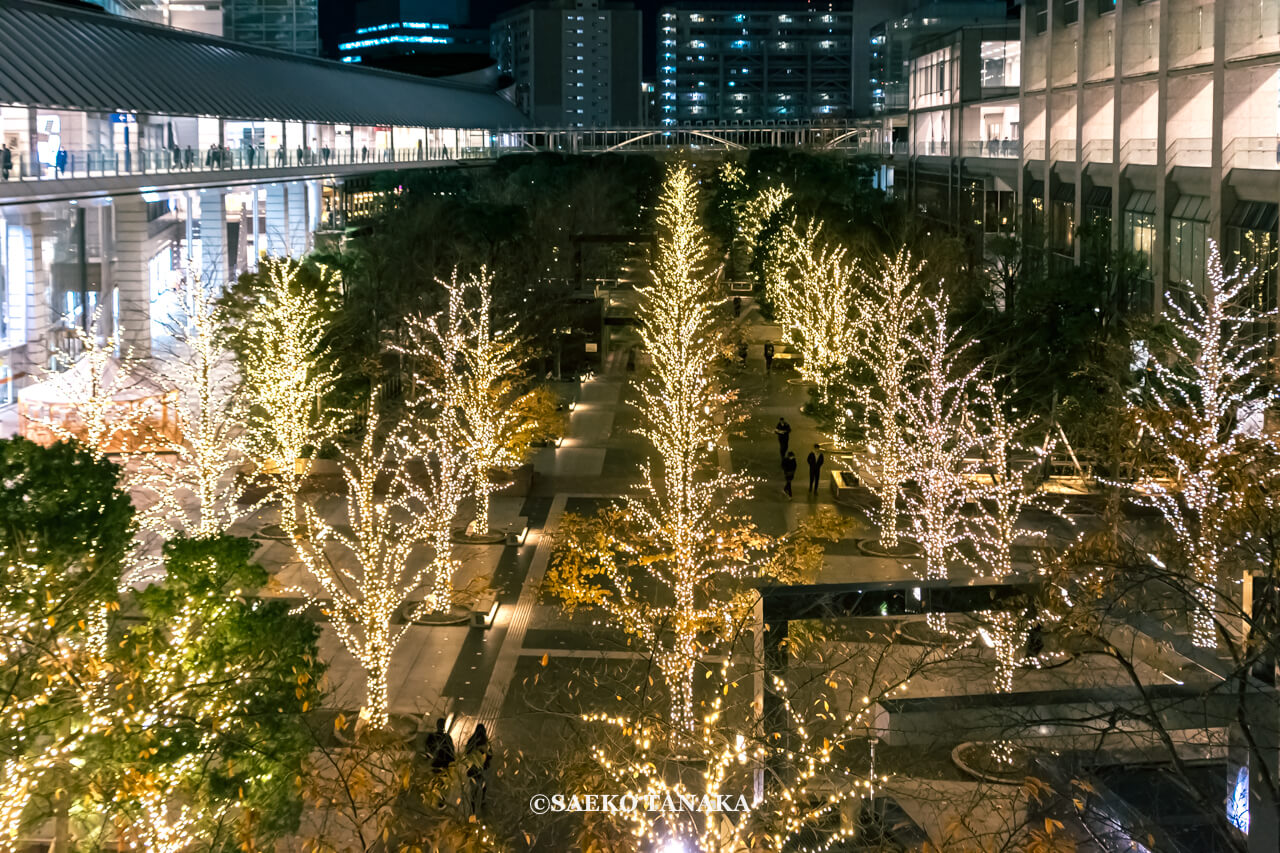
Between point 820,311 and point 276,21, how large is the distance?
7579cm

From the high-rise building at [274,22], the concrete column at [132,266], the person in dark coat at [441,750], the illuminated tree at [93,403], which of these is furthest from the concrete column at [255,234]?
the high-rise building at [274,22]

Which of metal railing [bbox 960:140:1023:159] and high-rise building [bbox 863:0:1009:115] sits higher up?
high-rise building [bbox 863:0:1009:115]

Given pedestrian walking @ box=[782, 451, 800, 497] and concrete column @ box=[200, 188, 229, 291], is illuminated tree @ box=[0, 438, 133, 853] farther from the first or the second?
concrete column @ box=[200, 188, 229, 291]

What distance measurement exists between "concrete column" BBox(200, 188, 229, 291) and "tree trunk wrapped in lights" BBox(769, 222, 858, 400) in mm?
17118

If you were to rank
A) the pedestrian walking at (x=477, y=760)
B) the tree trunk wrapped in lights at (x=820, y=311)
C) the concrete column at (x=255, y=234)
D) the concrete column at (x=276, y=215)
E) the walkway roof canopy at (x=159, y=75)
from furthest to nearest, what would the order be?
1. the concrete column at (x=276, y=215)
2. the concrete column at (x=255, y=234)
3. the walkway roof canopy at (x=159, y=75)
4. the tree trunk wrapped in lights at (x=820, y=311)
5. the pedestrian walking at (x=477, y=760)

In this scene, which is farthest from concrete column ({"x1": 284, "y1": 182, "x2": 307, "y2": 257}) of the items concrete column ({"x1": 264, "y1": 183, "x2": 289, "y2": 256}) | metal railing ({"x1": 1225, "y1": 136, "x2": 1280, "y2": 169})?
metal railing ({"x1": 1225, "y1": 136, "x2": 1280, "y2": 169})

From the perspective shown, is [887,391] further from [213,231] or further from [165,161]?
[213,231]

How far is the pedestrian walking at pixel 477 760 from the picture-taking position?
34.9 feet

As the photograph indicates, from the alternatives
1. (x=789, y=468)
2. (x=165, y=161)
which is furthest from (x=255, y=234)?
(x=789, y=468)

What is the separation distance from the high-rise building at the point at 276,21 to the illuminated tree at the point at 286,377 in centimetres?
7444

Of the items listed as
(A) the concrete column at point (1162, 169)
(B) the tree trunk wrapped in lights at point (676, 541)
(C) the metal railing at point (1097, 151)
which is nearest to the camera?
(B) the tree trunk wrapped in lights at point (676, 541)

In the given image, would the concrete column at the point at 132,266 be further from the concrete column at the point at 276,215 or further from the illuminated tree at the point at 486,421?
the concrete column at the point at 276,215

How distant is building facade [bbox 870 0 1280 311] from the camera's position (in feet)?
100

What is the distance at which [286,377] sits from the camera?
993 inches
